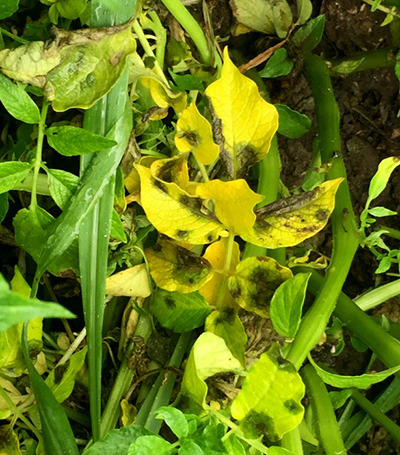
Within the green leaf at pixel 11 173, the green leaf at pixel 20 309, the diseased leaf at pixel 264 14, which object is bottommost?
the green leaf at pixel 11 173

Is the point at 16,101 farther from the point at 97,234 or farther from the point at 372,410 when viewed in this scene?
the point at 372,410

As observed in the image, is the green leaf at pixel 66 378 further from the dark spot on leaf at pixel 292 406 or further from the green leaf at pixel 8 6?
the green leaf at pixel 8 6

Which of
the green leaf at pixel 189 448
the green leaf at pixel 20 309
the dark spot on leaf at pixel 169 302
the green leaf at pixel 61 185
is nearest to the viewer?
the green leaf at pixel 20 309

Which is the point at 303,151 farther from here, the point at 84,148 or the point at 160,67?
the point at 84,148

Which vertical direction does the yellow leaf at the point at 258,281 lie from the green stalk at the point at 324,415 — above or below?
above

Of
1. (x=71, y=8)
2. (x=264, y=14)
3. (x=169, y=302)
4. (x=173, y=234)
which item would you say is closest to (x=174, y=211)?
(x=173, y=234)

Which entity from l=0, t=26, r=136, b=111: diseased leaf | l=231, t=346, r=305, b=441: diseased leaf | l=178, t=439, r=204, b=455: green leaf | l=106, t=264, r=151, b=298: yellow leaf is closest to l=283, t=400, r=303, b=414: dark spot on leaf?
l=231, t=346, r=305, b=441: diseased leaf

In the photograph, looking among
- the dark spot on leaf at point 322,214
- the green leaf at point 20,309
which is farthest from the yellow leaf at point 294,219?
the green leaf at point 20,309
